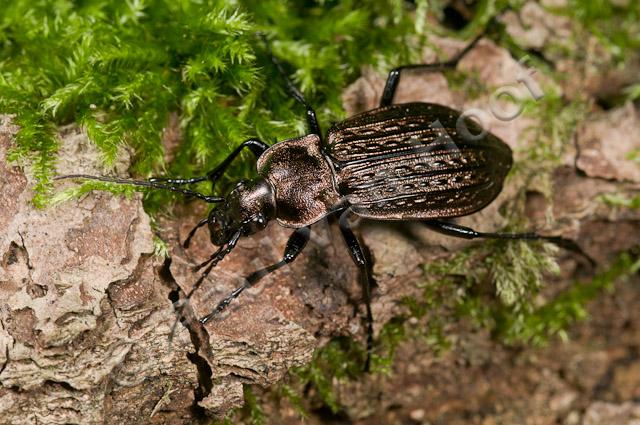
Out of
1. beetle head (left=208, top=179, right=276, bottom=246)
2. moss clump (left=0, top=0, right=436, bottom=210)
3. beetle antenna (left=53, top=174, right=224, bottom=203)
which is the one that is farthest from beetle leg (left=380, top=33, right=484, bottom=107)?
beetle antenna (left=53, top=174, right=224, bottom=203)

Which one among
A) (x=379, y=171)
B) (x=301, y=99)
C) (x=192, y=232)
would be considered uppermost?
(x=301, y=99)

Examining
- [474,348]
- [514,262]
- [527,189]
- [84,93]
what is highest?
[84,93]

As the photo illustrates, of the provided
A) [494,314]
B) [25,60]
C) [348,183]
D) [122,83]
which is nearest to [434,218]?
[348,183]

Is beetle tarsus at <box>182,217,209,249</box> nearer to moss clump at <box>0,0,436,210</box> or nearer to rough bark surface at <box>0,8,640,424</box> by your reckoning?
rough bark surface at <box>0,8,640,424</box>

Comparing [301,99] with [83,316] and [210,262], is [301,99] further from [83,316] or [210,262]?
[83,316]

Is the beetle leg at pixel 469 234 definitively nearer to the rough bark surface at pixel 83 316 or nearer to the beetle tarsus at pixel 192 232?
the beetle tarsus at pixel 192 232

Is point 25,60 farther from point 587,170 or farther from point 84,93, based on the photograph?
point 587,170

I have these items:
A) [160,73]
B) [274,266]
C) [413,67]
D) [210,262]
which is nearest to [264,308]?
[274,266]
